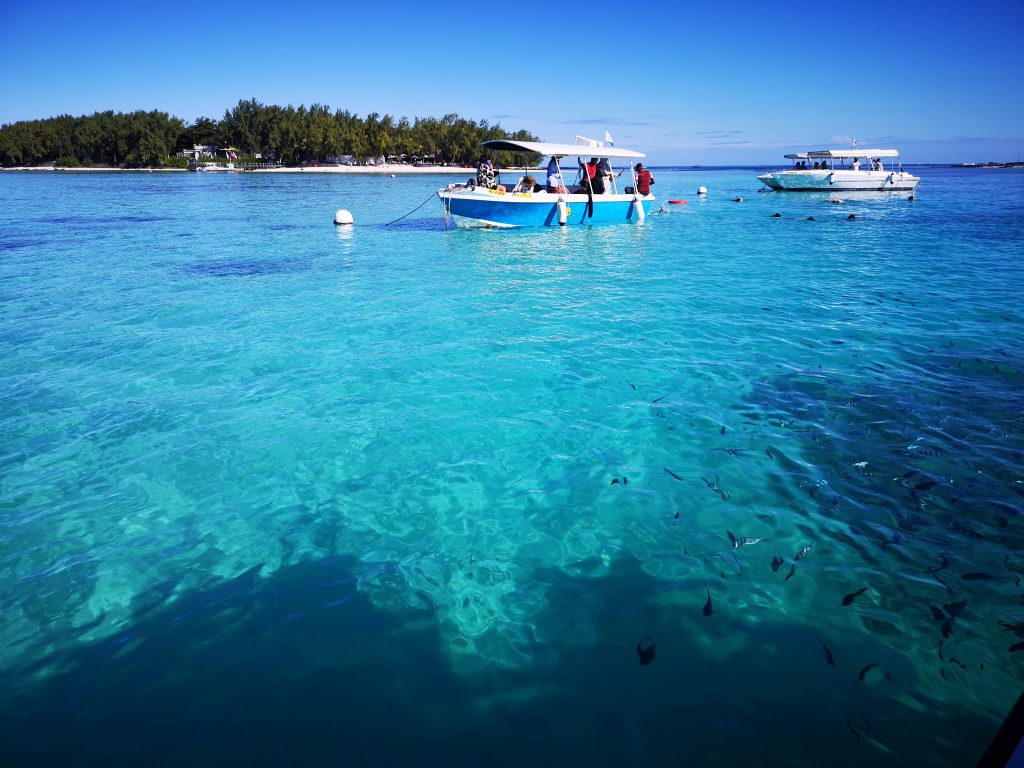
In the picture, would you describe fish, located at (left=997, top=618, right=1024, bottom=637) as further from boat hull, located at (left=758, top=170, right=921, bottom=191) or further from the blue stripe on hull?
boat hull, located at (left=758, top=170, right=921, bottom=191)

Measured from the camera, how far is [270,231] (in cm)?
2761

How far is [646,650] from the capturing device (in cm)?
391

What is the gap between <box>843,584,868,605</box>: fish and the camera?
429cm

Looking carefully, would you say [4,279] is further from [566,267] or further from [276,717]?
[276,717]

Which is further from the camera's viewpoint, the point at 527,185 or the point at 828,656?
the point at 527,185

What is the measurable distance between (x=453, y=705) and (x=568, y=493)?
2630 millimetres

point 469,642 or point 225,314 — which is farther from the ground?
point 225,314

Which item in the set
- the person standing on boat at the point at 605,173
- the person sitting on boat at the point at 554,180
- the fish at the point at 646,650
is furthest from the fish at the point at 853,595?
the person standing on boat at the point at 605,173

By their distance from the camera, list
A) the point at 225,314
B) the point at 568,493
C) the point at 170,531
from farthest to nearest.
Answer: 1. the point at 225,314
2. the point at 568,493
3. the point at 170,531

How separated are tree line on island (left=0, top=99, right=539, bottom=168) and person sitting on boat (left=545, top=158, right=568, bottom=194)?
111024 mm

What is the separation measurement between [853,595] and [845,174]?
55141mm

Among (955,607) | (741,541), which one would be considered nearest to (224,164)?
(741,541)

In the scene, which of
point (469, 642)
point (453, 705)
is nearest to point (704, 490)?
point (469, 642)

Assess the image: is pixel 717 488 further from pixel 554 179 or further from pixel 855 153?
pixel 855 153
